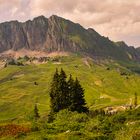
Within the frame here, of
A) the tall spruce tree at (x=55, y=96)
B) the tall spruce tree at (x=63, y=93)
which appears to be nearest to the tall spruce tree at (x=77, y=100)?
the tall spruce tree at (x=63, y=93)

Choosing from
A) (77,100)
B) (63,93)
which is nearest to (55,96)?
(63,93)

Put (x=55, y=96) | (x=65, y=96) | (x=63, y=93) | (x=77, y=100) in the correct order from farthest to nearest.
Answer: (x=55, y=96), (x=65, y=96), (x=63, y=93), (x=77, y=100)

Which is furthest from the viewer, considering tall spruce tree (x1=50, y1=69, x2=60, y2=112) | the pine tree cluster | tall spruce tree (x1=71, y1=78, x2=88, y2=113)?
tall spruce tree (x1=50, y1=69, x2=60, y2=112)

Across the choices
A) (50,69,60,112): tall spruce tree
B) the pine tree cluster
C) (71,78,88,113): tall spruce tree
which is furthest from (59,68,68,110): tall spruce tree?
(71,78,88,113): tall spruce tree

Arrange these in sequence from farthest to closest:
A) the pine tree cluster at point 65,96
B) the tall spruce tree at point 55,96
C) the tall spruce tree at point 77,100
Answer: the tall spruce tree at point 55,96 < the pine tree cluster at point 65,96 < the tall spruce tree at point 77,100

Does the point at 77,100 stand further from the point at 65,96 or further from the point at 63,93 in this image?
the point at 63,93

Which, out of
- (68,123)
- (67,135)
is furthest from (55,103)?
(67,135)

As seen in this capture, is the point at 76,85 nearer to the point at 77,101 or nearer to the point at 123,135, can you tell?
the point at 77,101

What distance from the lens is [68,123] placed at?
45844 millimetres

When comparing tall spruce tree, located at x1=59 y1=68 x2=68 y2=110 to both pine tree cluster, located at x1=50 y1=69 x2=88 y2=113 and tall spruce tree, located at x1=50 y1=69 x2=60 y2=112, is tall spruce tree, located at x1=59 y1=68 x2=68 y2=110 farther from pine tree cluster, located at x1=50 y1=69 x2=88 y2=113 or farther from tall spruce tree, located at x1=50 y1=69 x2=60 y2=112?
tall spruce tree, located at x1=50 y1=69 x2=60 y2=112

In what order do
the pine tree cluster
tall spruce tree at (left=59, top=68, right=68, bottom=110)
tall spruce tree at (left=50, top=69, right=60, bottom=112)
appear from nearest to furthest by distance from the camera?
the pine tree cluster, tall spruce tree at (left=59, top=68, right=68, bottom=110), tall spruce tree at (left=50, top=69, right=60, bottom=112)

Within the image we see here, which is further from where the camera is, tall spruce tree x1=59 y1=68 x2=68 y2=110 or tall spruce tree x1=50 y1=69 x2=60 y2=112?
tall spruce tree x1=50 y1=69 x2=60 y2=112

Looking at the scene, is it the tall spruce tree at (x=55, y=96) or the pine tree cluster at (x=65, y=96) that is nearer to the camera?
the pine tree cluster at (x=65, y=96)

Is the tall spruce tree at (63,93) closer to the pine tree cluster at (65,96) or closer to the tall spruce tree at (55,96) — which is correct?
the pine tree cluster at (65,96)
